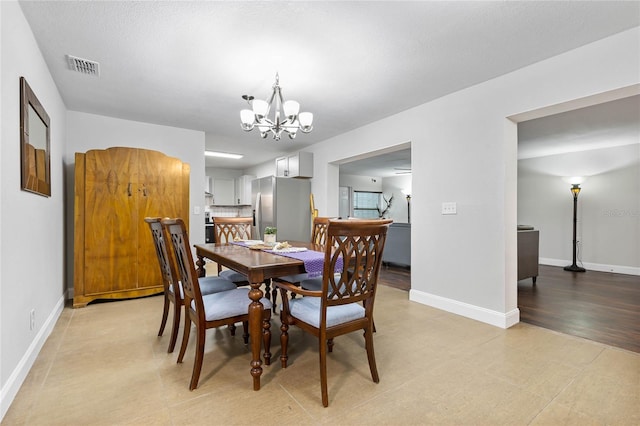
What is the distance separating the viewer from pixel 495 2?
1.83m

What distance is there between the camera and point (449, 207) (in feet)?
10.5

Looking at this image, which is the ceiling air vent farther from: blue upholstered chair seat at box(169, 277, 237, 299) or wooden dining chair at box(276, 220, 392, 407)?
wooden dining chair at box(276, 220, 392, 407)

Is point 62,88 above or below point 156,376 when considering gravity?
above

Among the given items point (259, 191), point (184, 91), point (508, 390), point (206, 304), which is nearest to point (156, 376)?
point (206, 304)

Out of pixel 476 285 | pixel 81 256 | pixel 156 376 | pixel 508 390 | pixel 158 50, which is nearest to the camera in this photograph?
pixel 508 390

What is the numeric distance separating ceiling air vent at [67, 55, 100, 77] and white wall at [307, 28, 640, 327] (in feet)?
10.4

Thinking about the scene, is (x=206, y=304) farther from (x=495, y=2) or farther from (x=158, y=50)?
(x=495, y=2)

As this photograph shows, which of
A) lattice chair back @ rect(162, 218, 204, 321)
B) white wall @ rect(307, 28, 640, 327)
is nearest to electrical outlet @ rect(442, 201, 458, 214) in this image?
white wall @ rect(307, 28, 640, 327)

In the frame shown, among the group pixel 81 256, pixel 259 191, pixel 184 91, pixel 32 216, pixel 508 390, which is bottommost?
pixel 508 390

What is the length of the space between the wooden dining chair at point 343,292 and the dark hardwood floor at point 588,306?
2076mm

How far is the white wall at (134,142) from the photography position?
3.74 metres

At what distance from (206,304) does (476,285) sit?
248 cm

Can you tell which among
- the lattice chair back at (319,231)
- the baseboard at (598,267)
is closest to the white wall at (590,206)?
the baseboard at (598,267)

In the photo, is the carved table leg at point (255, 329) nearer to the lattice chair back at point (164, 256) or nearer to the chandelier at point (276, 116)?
the lattice chair back at point (164, 256)
